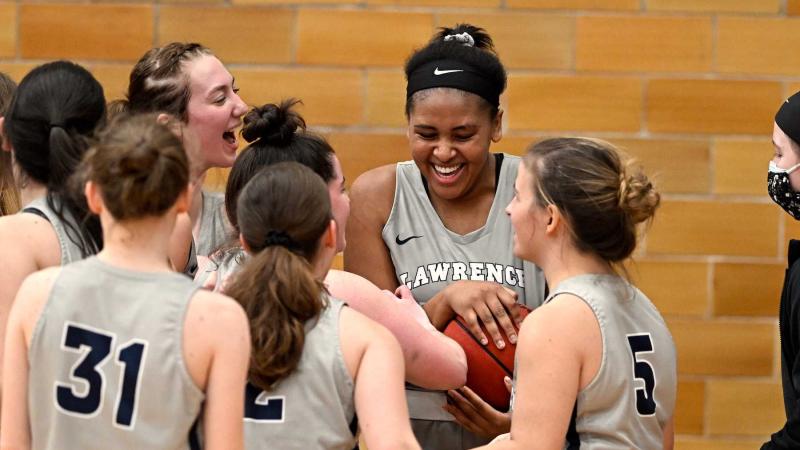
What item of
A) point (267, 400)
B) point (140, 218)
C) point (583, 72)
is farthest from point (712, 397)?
point (140, 218)

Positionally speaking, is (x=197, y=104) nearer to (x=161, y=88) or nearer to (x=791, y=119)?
(x=161, y=88)

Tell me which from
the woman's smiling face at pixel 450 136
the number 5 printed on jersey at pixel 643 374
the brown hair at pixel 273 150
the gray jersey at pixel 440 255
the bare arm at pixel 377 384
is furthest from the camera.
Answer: the woman's smiling face at pixel 450 136

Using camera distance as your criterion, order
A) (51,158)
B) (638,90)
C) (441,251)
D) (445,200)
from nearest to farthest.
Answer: (51,158), (441,251), (445,200), (638,90)

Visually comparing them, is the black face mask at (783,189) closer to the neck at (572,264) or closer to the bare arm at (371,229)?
the neck at (572,264)

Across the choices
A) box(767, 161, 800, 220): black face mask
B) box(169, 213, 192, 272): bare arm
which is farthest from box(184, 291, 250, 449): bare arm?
box(767, 161, 800, 220): black face mask

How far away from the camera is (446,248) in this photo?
10.7 ft

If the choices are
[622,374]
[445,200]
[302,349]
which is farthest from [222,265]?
[622,374]

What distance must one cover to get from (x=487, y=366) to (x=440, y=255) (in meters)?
0.43

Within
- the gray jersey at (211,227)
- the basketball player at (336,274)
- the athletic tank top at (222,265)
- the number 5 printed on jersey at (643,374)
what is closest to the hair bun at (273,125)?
the basketball player at (336,274)

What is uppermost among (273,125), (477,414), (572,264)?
(273,125)

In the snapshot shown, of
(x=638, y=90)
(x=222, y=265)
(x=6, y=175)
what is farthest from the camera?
(x=638, y=90)

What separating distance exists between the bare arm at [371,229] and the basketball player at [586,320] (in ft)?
2.34

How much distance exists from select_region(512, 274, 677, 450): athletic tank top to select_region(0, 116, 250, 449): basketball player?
2.57 ft

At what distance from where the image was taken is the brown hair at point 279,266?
228cm
